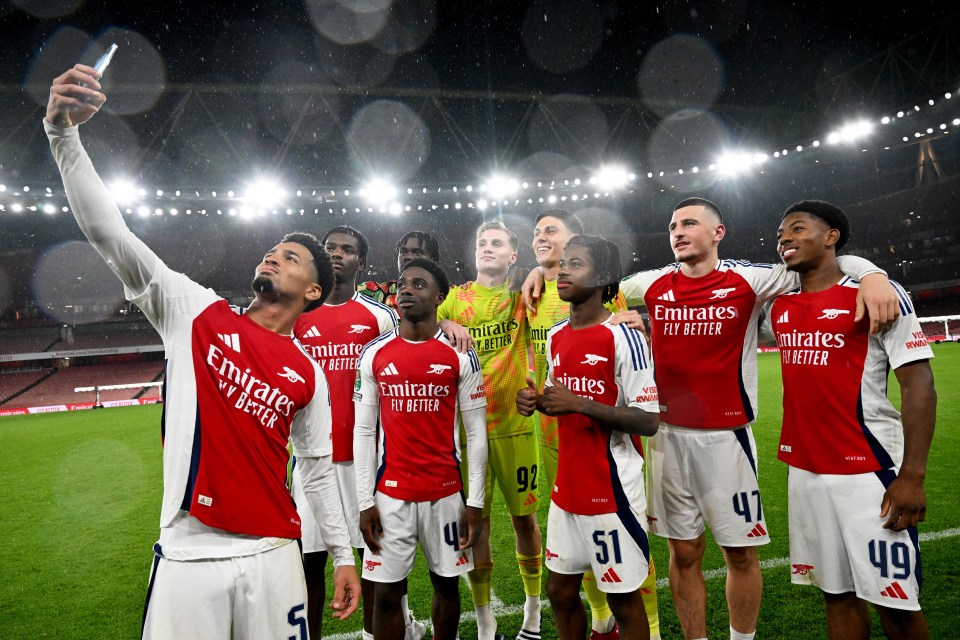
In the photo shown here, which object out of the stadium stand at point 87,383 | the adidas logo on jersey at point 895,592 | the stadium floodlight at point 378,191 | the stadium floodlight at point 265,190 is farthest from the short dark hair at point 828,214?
the stadium stand at point 87,383

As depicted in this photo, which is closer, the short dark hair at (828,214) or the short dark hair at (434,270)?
the short dark hair at (828,214)

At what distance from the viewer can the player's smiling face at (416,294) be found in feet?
10.7

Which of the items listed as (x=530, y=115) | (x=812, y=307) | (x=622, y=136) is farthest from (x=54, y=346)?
(x=812, y=307)

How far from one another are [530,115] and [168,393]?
20050 millimetres

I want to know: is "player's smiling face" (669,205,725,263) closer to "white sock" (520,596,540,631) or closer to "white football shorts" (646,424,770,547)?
"white football shorts" (646,424,770,547)

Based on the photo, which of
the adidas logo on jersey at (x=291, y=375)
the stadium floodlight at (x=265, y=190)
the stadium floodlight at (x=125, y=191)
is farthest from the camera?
the stadium floodlight at (x=265, y=190)

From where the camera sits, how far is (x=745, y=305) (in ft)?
11.0

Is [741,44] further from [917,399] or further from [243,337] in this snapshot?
[243,337]

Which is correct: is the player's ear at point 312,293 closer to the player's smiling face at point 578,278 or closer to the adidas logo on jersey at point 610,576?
the player's smiling face at point 578,278

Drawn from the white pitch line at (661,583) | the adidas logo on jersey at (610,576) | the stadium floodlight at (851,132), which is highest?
the stadium floodlight at (851,132)

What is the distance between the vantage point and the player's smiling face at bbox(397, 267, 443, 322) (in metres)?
3.25

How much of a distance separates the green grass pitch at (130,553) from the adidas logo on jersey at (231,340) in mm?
2807

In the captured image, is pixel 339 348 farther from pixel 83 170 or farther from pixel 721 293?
pixel 721 293

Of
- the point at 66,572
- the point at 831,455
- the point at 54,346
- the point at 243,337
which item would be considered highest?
the point at 54,346
